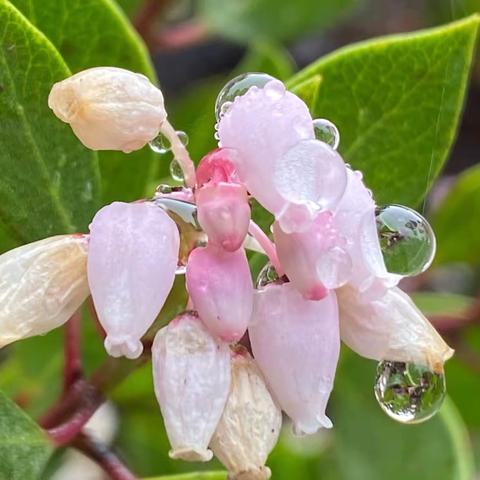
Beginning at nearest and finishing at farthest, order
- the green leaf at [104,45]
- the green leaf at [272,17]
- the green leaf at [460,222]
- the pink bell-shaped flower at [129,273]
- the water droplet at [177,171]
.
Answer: the pink bell-shaped flower at [129,273]
the water droplet at [177,171]
the green leaf at [104,45]
the green leaf at [460,222]
the green leaf at [272,17]

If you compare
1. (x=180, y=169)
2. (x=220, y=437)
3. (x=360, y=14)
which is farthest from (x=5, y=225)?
(x=360, y=14)

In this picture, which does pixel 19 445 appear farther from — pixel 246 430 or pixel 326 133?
pixel 326 133

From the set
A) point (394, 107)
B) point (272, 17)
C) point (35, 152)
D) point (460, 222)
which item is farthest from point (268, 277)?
point (272, 17)

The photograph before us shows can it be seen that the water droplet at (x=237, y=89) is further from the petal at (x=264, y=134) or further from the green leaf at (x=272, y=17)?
the green leaf at (x=272, y=17)

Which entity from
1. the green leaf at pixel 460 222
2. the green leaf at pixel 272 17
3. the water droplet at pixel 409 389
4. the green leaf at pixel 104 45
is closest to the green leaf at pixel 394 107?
the green leaf at pixel 104 45

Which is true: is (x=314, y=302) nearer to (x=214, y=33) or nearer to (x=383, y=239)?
(x=383, y=239)

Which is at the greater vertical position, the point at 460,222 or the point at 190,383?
the point at 190,383

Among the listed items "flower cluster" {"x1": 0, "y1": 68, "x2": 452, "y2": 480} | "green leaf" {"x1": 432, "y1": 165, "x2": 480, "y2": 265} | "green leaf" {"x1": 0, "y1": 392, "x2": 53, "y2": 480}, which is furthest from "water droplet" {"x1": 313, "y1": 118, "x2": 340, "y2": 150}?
"green leaf" {"x1": 432, "y1": 165, "x2": 480, "y2": 265}
